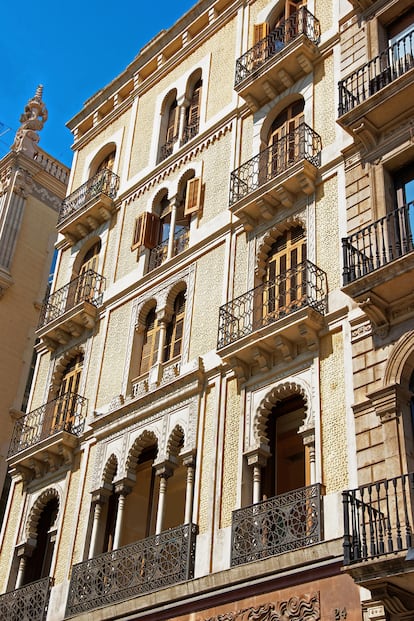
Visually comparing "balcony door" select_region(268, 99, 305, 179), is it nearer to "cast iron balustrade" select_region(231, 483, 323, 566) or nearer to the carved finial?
"cast iron balustrade" select_region(231, 483, 323, 566)

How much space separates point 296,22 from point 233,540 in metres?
10.2

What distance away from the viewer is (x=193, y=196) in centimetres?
1752

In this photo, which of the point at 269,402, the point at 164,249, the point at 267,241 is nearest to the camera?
the point at 269,402

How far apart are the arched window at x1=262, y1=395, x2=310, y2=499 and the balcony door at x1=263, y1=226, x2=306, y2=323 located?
1461 mm

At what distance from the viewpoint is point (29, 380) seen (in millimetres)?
24641

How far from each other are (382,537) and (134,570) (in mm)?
5033

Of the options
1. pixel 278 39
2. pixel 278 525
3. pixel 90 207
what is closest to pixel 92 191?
pixel 90 207

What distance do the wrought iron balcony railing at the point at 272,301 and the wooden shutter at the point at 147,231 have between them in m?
3.77

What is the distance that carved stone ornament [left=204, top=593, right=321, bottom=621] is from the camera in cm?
1088

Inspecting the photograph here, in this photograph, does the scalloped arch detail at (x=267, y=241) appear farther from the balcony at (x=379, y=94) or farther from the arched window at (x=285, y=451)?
the arched window at (x=285, y=451)

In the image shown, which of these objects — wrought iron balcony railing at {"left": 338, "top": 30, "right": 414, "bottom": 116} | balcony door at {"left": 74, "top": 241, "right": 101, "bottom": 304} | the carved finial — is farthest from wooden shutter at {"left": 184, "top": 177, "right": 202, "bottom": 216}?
the carved finial

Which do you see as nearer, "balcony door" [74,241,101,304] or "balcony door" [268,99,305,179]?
"balcony door" [268,99,305,179]

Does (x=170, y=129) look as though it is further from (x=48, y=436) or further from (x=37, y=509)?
(x=37, y=509)

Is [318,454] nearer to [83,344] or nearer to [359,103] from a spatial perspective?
[359,103]
